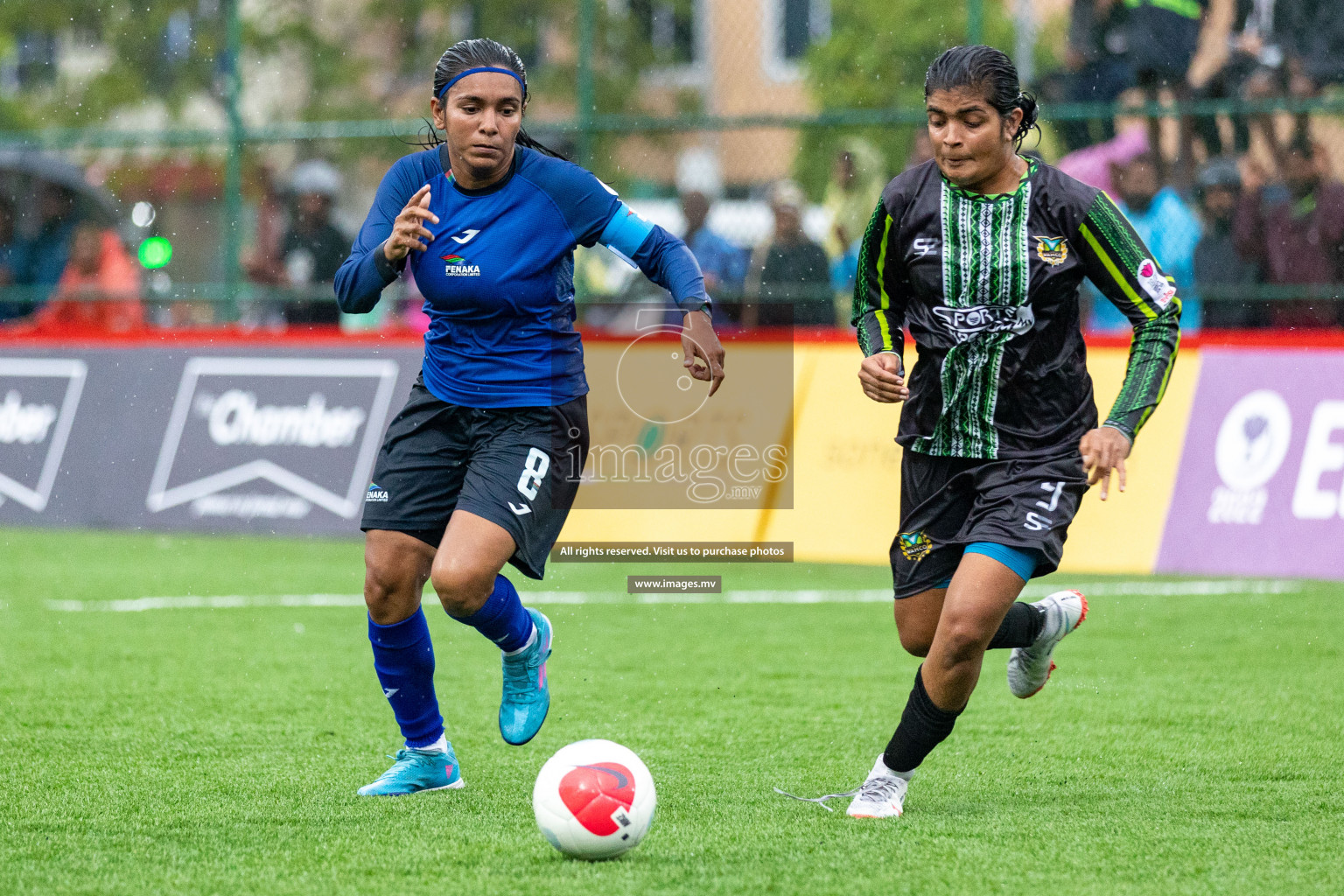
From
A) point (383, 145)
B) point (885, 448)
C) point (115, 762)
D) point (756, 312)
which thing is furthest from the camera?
point (383, 145)

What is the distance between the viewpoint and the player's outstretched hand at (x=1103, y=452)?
14.5ft

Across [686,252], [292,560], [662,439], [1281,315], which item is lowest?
[292,560]

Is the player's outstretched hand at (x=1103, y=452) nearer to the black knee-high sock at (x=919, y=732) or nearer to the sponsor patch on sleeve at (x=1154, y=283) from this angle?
the sponsor patch on sleeve at (x=1154, y=283)

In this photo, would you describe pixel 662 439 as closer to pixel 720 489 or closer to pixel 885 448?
pixel 720 489

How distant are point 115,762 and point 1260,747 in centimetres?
362

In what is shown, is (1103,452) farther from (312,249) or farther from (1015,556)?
(312,249)

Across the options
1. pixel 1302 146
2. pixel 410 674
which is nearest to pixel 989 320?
pixel 410 674

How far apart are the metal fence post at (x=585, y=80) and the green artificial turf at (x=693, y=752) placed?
387 cm

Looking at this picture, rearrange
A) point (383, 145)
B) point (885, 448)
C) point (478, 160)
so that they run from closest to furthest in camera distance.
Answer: point (478, 160), point (885, 448), point (383, 145)

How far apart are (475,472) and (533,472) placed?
0.17 meters

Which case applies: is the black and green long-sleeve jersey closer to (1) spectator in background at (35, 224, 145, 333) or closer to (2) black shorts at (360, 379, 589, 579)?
(2) black shorts at (360, 379, 589, 579)

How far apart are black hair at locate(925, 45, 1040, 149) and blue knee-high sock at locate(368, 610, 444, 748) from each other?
2.12 meters

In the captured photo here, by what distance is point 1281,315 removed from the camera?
10312 millimetres

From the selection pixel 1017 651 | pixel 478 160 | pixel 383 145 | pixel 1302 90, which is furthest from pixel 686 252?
pixel 383 145
